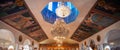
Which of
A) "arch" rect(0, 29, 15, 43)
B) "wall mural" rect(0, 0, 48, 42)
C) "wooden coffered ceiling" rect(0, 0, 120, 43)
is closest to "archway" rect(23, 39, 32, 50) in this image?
"arch" rect(0, 29, 15, 43)

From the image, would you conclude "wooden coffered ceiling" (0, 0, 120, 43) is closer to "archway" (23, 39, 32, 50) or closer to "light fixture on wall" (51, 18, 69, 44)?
"light fixture on wall" (51, 18, 69, 44)

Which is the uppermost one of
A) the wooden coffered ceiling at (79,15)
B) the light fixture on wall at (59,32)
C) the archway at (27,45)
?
the wooden coffered ceiling at (79,15)

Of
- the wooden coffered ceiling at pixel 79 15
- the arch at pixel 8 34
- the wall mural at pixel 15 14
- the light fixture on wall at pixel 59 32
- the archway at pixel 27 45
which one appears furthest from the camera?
the archway at pixel 27 45

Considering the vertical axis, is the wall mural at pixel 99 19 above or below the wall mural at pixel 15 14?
below

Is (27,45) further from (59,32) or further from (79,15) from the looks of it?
(59,32)

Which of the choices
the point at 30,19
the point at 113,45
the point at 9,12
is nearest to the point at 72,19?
the point at 30,19

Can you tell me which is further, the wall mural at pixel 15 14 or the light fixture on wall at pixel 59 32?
the light fixture on wall at pixel 59 32

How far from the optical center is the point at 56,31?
9711 mm

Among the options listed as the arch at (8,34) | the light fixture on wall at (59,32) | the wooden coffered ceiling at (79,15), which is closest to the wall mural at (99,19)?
the wooden coffered ceiling at (79,15)

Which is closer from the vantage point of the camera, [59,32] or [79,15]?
[59,32]

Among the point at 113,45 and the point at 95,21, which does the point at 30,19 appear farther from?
the point at 113,45

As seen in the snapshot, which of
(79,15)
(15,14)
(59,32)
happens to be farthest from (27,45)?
(59,32)

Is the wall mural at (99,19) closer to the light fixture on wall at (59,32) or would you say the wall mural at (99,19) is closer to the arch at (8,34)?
the light fixture on wall at (59,32)

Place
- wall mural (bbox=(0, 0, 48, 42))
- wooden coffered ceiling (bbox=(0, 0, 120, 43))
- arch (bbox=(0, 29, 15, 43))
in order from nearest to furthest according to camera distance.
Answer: wall mural (bbox=(0, 0, 48, 42)) < wooden coffered ceiling (bbox=(0, 0, 120, 43)) < arch (bbox=(0, 29, 15, 43))
